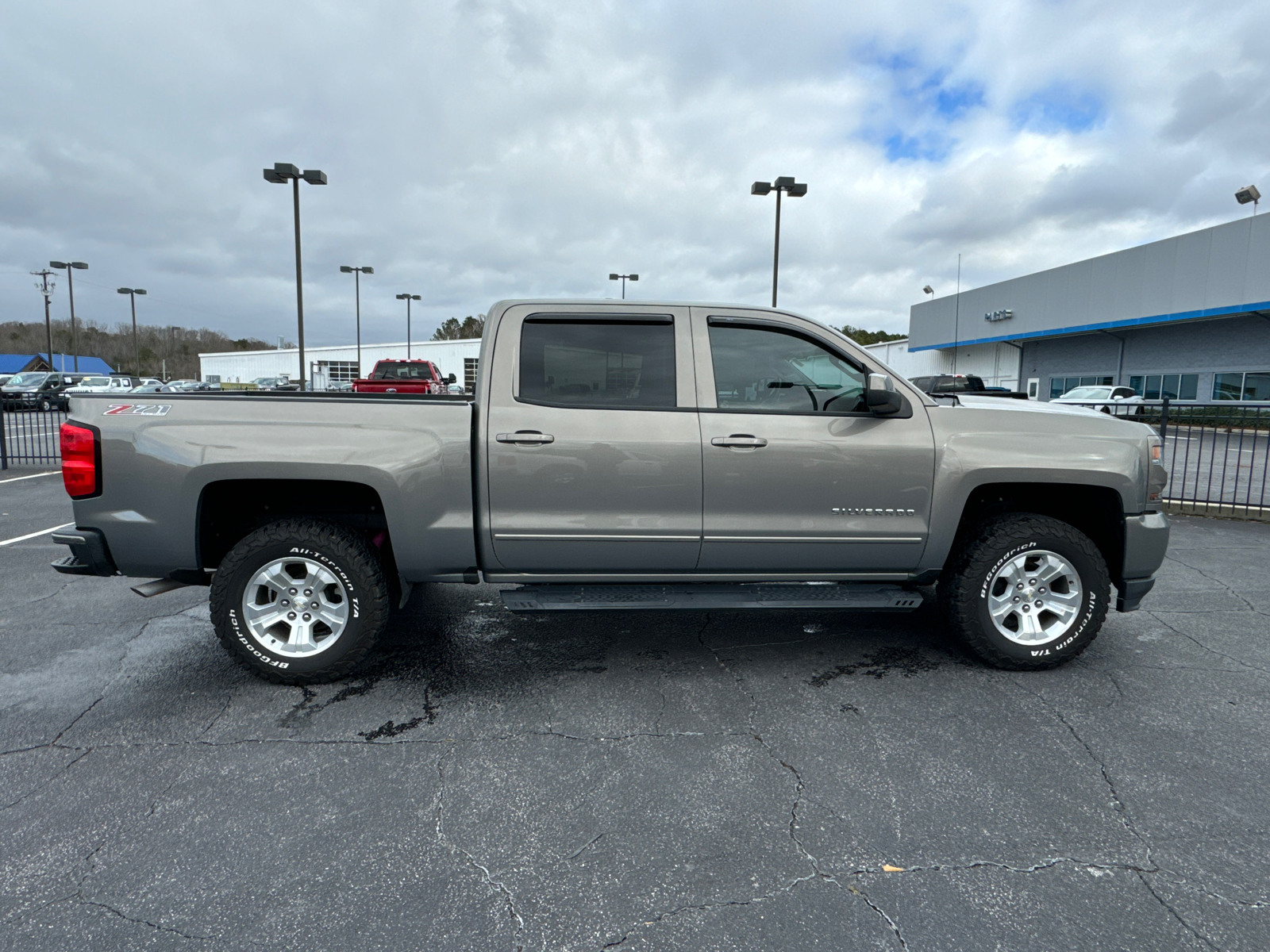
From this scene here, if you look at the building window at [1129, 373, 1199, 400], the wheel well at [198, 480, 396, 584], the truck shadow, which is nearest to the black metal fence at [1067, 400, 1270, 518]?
the truck shadow

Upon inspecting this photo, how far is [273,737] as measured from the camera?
3.19 metres

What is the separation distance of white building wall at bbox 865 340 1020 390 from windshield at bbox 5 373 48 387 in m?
41.6

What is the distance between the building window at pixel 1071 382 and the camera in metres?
34.0

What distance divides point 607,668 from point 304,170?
21.1m

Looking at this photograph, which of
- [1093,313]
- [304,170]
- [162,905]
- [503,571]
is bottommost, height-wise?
[162,905]

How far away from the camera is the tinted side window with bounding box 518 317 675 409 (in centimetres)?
373

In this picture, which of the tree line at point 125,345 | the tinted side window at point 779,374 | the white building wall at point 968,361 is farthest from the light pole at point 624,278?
the tree line at point 125,345

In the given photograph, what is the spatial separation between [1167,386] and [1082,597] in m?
33.6

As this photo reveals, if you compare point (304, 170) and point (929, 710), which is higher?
point (304, 170)

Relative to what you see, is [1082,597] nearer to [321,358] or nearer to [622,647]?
[622,647]

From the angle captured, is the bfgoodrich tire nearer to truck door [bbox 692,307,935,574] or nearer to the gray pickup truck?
the gray pickup truck

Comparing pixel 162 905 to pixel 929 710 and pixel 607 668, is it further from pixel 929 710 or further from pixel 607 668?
pixel 929 710

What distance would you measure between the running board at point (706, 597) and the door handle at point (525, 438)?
808 millimetres

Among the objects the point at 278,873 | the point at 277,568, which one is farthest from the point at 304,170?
the point at 278,873
